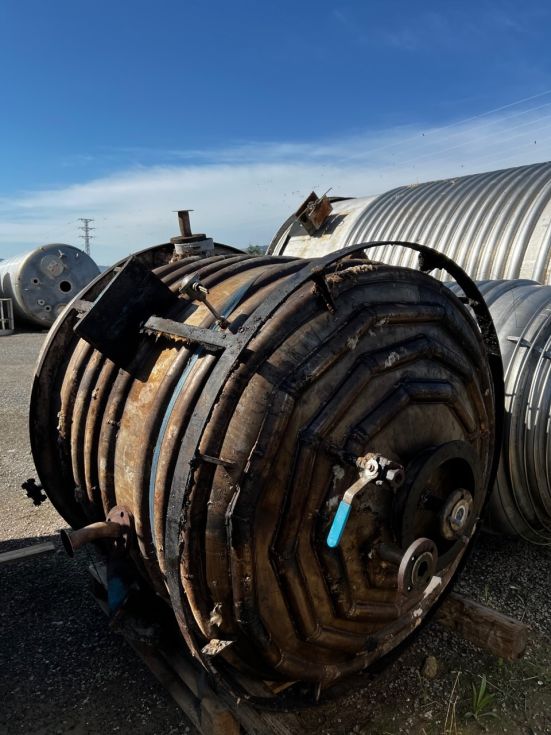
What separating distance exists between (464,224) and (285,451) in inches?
243

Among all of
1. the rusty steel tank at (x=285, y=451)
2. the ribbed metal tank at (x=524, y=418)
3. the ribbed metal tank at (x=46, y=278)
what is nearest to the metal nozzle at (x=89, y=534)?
the rusty steel tank at (x=285, y=451)

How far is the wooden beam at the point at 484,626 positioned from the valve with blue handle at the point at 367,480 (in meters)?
1.64

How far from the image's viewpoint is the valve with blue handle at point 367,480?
1.89m

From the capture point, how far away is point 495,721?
2.72 meters

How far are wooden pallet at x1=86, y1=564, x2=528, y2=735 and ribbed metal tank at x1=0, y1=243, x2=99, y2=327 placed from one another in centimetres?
1432

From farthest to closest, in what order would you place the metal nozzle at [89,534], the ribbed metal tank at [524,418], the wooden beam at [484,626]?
the ribbed metal tank at [524,418]
the wooden beam at [484,626]
the metal nozzle at [89,534]

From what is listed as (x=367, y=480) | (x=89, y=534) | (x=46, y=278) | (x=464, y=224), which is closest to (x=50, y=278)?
(x=46, y=278)

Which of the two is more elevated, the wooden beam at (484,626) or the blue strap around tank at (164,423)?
the blue strap around tank at (164,423)

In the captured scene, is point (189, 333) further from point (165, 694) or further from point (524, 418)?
point (524, 418)

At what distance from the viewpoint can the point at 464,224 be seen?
7.28 meters

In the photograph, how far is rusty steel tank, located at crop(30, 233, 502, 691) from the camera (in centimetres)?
191

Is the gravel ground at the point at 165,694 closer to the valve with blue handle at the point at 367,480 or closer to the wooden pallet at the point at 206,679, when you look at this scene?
the wooden pallet at the point at 206,679

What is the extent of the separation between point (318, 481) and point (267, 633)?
566 mm

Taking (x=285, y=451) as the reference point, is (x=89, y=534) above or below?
below
